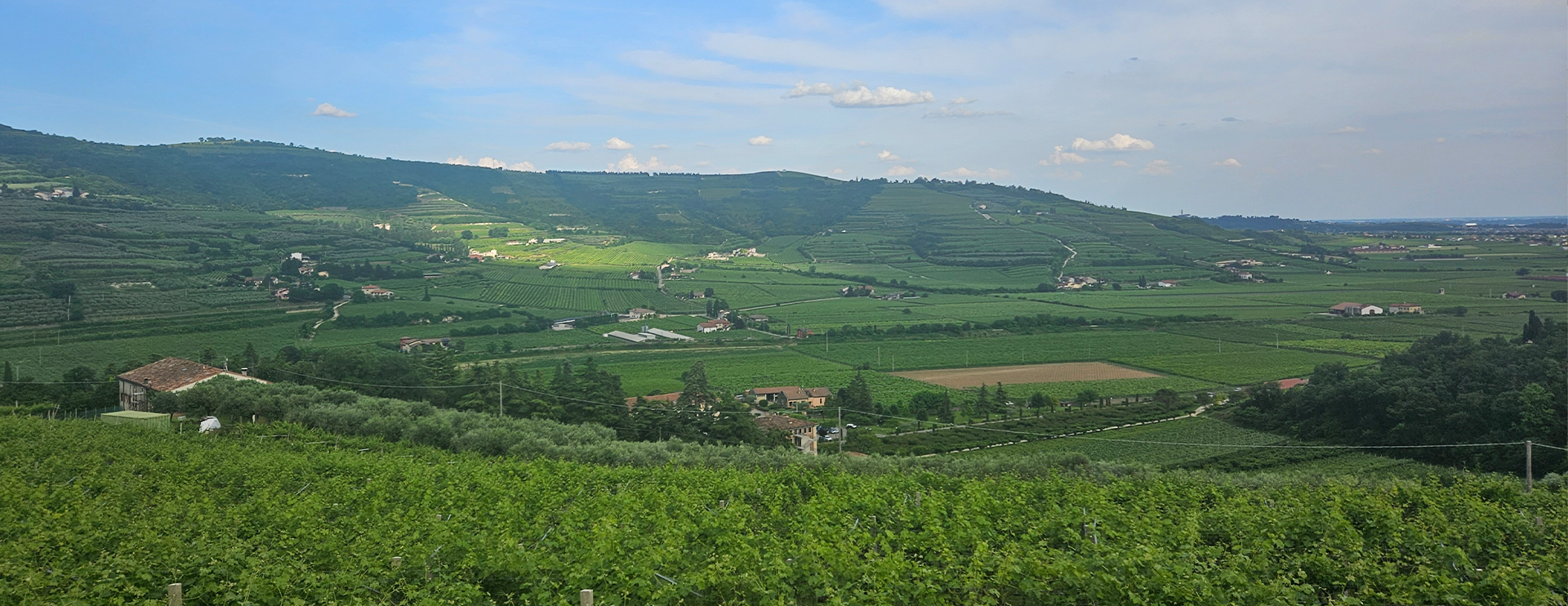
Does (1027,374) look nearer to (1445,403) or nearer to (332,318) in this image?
(1445,403)

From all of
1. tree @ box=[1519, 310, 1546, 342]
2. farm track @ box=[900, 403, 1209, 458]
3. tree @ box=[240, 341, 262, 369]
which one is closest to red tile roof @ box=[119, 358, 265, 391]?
tree @ box=[240, 341, 262, 369]

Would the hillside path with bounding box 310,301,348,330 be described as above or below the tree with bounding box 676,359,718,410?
above

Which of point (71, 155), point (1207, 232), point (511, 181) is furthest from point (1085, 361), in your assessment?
point (511, 181)

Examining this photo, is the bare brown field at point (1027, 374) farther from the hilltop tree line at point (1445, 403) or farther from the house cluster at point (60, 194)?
the house cluster at point (60, 194)

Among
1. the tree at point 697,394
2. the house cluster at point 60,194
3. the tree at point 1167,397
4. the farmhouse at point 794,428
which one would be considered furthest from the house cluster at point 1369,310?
the house cluster at point 60,194

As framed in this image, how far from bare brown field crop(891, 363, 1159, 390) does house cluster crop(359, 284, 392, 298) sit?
43.5 meters

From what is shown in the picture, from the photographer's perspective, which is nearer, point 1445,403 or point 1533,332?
point 1445,403

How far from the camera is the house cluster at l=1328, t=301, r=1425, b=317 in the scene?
6744 cm

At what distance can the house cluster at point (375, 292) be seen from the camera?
224 feet

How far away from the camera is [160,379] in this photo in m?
34.2

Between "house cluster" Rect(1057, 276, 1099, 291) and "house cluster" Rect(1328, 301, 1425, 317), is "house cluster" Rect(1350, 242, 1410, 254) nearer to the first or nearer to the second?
"house cluster" Rect(1057, 276, 1099, 291)

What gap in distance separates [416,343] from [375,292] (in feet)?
54.1

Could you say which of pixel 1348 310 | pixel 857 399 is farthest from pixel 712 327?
pixel 1348 310

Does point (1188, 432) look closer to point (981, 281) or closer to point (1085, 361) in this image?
point (1085, 361)
